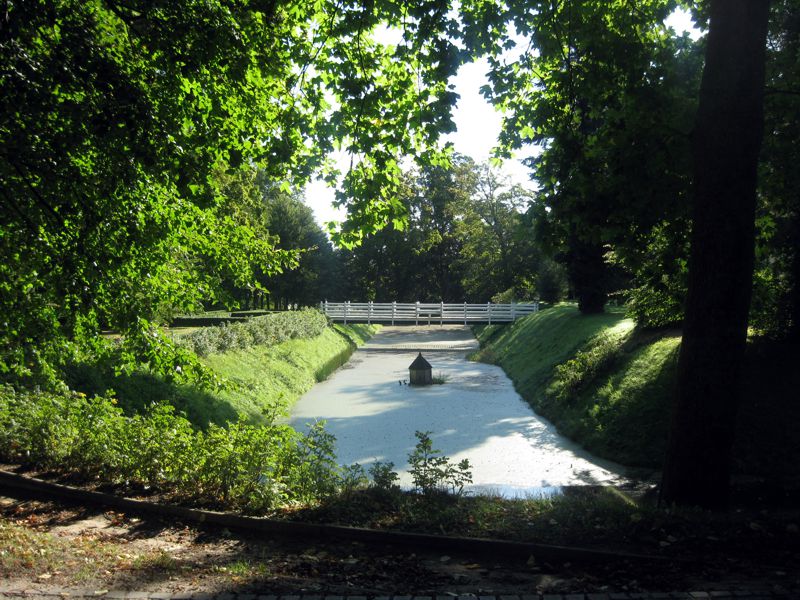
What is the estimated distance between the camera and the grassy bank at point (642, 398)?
1085 cm

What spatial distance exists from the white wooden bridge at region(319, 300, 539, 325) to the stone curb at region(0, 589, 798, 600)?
40.5m

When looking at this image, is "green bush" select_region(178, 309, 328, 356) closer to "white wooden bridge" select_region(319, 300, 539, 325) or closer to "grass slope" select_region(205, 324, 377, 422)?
"grass slope" select_region(205, 324, 377, 422)

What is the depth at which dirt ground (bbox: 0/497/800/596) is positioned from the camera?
4.73 metres

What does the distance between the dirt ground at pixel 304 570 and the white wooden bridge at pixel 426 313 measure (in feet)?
130

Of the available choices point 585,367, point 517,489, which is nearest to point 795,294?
point 585,367

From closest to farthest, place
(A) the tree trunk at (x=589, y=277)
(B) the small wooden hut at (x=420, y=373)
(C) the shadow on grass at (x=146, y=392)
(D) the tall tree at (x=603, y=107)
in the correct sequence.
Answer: (D) the tall tree at (x=603, y=107)
(C) the shadow on grass at (x=146, y=392)
(B) the small wooden hut at (x=420, y=373)
(A) the tree trunk at (x=589, y=277)

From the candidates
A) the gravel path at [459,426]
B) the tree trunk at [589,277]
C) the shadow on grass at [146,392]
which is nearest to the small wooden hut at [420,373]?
the gravel path at [459,426]

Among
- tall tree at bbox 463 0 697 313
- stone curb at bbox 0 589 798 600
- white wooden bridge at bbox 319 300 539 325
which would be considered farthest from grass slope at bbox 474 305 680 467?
white wooden bridge at bbox 319 300 539 325

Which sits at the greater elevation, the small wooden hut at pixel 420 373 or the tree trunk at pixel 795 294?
the tree trunk at pixel 795 294

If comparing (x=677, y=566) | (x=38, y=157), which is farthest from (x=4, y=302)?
(x=677, y=566)

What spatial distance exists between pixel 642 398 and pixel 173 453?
30.5 feet

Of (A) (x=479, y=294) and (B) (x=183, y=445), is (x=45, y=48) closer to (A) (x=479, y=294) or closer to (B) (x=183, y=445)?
(B) (x=183, y=445)

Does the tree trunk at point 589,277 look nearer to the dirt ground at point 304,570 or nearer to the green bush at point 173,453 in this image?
the green bush at point 173,453

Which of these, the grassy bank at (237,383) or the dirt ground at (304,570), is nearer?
the dirt ground at (304,570)
